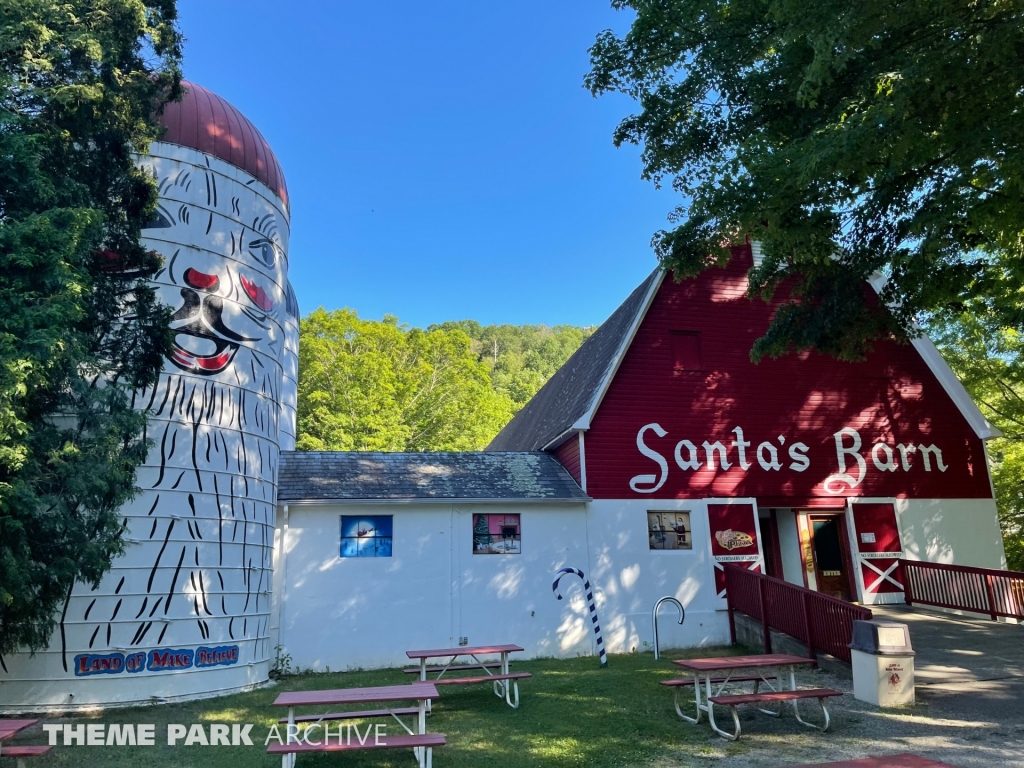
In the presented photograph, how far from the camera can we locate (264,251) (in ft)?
42.0

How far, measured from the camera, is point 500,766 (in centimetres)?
692

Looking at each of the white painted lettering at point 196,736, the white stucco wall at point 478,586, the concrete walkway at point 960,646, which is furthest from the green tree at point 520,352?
the white painted lettering at point 196,736

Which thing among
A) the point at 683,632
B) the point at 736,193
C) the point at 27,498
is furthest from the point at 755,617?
the point at 27,498

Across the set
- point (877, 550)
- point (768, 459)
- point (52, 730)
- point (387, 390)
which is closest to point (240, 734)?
point (52, 730)

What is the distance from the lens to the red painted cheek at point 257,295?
40.2 ft

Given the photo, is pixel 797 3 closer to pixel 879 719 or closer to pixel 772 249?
pixel 772 249

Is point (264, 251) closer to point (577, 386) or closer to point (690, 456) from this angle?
point (577, 386)

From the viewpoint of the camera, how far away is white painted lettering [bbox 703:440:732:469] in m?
16.2

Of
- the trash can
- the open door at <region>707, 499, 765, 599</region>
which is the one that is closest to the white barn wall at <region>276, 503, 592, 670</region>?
the open door at <region>707, 499, 765, 599</region>

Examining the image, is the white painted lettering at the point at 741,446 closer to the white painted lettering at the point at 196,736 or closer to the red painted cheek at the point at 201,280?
the red painted cheek at the point at 201,280

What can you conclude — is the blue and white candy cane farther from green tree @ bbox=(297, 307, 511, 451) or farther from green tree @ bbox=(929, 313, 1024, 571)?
green tree @ bbox=(297, 307, 511, 451)

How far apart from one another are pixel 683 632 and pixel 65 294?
12.3m

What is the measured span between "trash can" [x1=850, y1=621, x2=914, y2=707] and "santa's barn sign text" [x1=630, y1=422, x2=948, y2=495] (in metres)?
6.74

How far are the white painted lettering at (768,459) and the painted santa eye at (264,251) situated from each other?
1108 centimetres
